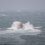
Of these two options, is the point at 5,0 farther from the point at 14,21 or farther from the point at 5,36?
the point at 5,36

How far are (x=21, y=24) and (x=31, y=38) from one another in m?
0.22

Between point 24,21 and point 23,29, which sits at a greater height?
point 24,21

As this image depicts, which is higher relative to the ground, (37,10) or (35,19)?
(37,10)

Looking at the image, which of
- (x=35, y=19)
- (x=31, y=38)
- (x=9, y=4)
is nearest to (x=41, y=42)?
(x=31, y=38)

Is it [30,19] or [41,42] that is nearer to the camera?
[41,42]

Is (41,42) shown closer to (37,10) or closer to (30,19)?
(30,19)

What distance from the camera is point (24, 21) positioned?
5.04 feet

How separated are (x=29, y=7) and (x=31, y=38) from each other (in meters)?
0.44

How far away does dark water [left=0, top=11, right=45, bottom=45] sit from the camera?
4.71ft

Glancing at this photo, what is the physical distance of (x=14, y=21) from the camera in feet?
5.08

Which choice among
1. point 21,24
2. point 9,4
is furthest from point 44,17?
point 9,4

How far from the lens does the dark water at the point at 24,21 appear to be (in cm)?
144

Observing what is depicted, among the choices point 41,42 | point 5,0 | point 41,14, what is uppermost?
point 5,0

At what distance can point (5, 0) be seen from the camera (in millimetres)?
1629
